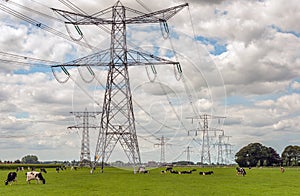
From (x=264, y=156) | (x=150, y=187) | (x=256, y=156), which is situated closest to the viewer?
(x=150, y=187)

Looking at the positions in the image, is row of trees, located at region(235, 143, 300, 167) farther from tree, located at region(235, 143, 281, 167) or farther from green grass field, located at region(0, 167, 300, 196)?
green grass field, located at region(0, 167, 300, 196)

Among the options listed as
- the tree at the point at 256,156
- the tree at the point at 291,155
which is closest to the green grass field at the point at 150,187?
the tree at the point at 256,156

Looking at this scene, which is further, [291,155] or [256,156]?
[256,156]

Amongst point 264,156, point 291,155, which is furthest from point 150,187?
point 291,155

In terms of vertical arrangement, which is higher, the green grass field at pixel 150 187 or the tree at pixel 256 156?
the tree at pixel 256 156

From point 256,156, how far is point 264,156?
10.9ft

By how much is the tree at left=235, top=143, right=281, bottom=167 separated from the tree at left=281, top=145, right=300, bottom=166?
312cm

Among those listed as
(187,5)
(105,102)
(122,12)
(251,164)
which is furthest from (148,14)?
(251,164)

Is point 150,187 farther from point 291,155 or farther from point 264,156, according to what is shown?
point 291,155

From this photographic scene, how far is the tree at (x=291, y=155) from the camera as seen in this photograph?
17388cm

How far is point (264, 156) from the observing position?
176 meters

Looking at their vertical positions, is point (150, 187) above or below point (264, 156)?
below

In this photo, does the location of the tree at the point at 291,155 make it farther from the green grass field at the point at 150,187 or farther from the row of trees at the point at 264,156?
the green grass field at the point at 150,187

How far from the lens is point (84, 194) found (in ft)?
91.7
